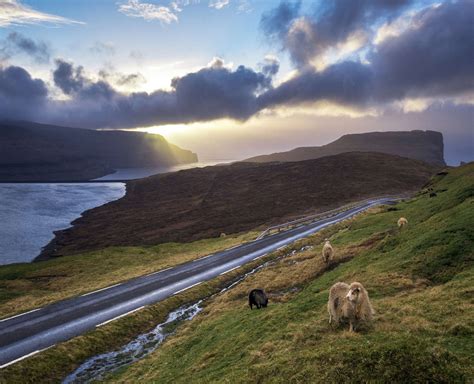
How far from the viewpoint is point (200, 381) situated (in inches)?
637

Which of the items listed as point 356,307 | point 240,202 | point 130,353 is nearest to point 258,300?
point 130,353

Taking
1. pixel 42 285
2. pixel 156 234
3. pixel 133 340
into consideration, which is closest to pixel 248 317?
pixel 133 340

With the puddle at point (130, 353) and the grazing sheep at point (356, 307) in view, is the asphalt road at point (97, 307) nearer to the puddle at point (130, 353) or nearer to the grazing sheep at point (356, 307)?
the puddle at point (130, 353)

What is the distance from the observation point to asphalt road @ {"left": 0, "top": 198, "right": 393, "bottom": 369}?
27953 millimetres

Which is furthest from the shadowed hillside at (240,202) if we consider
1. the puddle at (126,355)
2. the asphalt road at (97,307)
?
the puddle at (126,355)

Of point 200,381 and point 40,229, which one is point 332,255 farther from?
point 40,229

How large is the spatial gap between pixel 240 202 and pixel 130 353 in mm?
120032

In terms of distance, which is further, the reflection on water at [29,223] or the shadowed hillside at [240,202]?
the shadowed hillside at [240,202]

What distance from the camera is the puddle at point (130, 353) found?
24241mm

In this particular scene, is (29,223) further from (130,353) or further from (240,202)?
(130,353)

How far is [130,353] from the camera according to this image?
27.3 meters

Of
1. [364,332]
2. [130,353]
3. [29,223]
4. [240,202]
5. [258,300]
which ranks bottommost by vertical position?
[130,353]

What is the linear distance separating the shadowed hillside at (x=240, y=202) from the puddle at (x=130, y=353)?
68.6m

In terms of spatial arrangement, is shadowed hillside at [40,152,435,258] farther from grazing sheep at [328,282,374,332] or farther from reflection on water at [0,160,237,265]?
grazing sheep at [328,282,374,332]
